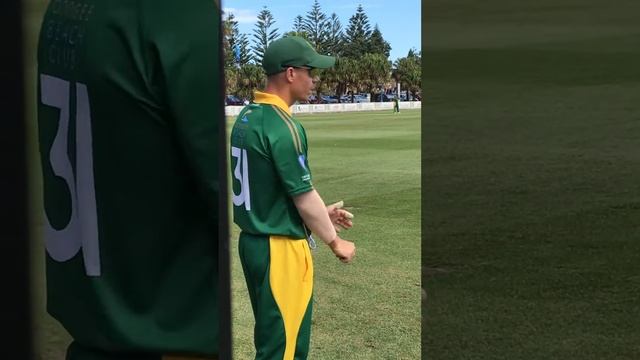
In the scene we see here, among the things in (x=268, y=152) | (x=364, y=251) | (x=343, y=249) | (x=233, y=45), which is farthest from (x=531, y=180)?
(x=233, y=45)

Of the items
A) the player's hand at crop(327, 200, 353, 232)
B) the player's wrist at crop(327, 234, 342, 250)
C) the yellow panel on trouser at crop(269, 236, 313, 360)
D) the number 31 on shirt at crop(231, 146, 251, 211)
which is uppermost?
the number 31 on shirt at crop(231, 146, 251, 211)

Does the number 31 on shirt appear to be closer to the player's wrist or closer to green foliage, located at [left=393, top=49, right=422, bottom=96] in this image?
the player's wrist

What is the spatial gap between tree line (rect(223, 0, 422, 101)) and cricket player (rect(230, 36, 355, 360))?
2 centimetres

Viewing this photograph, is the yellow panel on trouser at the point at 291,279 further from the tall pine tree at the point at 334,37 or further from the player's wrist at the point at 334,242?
the tall pine tree at the point at 334,37

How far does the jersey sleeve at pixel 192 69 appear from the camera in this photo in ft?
3.08

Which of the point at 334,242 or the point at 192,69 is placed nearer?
the point at 192,69

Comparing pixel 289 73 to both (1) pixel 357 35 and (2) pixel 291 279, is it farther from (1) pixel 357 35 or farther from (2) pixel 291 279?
(2) pixel 291 279

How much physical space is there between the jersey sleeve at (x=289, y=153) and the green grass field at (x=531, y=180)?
7.4 inches

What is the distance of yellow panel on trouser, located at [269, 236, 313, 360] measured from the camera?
1161 mm

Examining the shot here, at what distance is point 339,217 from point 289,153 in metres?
0.14

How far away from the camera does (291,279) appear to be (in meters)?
1.17

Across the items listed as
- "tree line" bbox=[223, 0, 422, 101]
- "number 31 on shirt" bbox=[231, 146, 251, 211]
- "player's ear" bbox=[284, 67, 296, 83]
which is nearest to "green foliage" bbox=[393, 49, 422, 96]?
"tree line" bbox=[223, 0, 422, 101]

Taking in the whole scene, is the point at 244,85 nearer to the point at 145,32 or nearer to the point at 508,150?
the point at 145,32

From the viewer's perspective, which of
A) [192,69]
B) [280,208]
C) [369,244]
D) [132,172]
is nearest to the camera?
[192,69]
